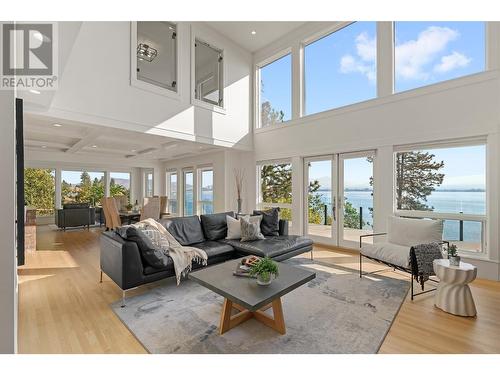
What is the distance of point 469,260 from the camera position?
3.51 meters

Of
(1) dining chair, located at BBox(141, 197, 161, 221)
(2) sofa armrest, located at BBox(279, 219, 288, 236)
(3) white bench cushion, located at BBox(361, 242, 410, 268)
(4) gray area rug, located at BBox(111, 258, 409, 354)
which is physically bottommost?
(4) gray area rug, located at BBox(111, 258, 409, 354)

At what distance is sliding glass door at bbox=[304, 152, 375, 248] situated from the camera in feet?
15.6

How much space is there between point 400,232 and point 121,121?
190 inches

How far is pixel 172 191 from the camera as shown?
928cm

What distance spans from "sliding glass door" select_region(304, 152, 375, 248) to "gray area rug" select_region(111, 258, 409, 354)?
5.74 feet

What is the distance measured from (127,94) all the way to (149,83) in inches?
20.5

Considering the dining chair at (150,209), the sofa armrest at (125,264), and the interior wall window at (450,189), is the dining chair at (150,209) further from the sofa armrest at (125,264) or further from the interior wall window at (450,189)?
the interior wall window at (450,189)

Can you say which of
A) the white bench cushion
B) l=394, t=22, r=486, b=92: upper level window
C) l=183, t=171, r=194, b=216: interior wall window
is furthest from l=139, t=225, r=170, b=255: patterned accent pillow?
l=183, t=171, r=194, b=216: interior wall window

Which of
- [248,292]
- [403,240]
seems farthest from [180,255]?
[403,240]

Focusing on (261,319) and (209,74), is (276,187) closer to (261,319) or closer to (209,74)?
(209,74)

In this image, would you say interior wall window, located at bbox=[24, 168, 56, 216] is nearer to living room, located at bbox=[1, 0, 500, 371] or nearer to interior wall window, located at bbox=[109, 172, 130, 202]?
living room, located at bbox=[1, 0, 500, 371]

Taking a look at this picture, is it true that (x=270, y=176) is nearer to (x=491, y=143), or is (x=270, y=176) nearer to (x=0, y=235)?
(x=491, y=143)

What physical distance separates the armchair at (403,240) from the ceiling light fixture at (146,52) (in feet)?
16.9

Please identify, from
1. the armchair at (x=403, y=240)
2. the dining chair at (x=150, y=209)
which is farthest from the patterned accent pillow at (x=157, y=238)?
the dining chair at (x=150, y=209)
